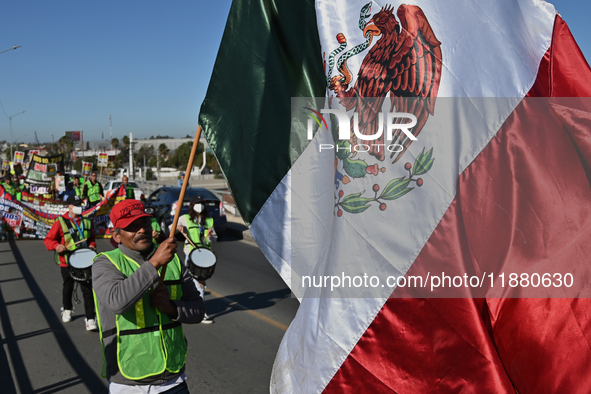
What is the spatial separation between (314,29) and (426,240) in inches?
53.2

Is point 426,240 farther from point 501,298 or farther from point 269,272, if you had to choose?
point 269,272

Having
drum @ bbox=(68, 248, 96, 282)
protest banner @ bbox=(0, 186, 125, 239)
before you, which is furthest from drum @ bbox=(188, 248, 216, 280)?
protest banner @ bbox=(0, 186, 125, 239)

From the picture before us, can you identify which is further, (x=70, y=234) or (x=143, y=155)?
(x=143, y=155)

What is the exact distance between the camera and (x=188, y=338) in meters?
6.91

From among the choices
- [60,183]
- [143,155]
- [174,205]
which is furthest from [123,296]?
[143,155]

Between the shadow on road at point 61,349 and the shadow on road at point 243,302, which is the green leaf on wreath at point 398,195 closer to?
the shadow on road at point 61,349

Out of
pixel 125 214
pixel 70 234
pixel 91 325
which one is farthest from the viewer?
pixel 70 234

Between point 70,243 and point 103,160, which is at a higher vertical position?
point 70,243

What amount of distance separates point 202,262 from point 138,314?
298 centimetres

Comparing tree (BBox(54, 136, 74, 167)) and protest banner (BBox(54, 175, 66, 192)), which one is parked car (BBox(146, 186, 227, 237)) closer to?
protest banner (BBox(54, 175, 66, 192))

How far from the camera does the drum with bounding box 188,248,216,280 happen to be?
5855 millimetres

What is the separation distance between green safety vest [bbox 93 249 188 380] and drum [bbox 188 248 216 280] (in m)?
2.79

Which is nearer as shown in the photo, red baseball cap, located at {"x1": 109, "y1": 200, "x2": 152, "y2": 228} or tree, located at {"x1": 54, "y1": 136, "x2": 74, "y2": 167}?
red baseball cap, located at {"x1": 109, "y1": 200, "x2": 152, "y2": 228}

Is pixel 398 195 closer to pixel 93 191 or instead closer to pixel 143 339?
pixel 143 339
